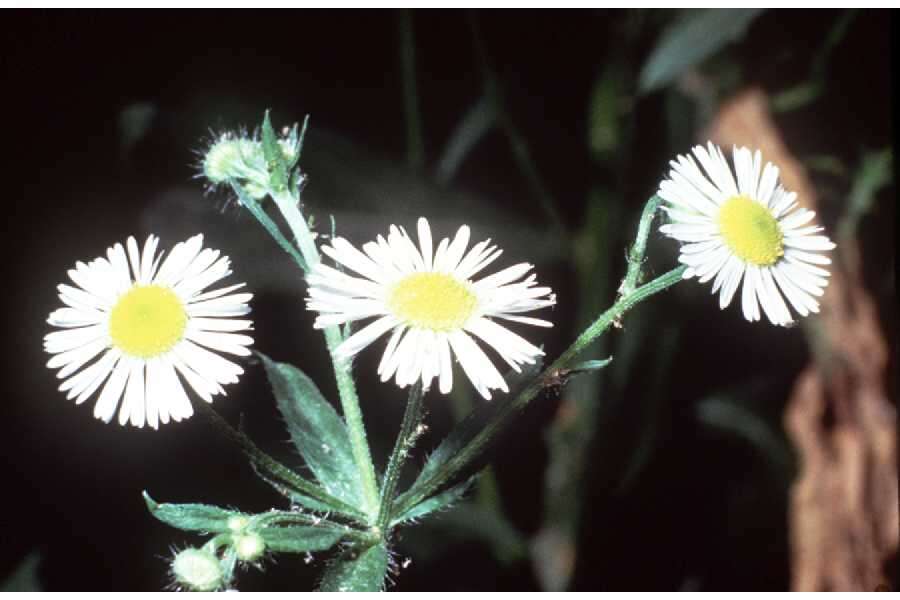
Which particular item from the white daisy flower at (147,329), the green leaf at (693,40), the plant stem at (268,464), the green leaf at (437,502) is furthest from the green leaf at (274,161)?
the green leaf at (693,40)

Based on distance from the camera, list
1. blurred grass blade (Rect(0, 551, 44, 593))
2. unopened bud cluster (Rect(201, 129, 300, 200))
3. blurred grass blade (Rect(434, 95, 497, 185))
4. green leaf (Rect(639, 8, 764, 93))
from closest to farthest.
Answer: unopened bud cluster (Rect(201, 129, 300, 200))
blurred grass blade (Rect(0, 551, 44, 593))
green leaf (Rect(639, 8, 764, 93))
blurred grass blade (Rect(434, 95, 497, 185))

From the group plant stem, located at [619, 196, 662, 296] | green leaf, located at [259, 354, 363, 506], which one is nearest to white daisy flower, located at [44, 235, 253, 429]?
green leaf, located at [259, 354, 363, 506]

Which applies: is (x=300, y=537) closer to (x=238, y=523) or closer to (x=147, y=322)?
(x=238, y=523)

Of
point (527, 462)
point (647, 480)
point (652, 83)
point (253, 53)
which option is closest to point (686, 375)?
point (647, 480)

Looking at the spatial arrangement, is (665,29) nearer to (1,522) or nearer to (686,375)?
(686,375)

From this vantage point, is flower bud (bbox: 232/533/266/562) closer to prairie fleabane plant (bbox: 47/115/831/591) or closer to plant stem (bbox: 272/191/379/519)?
prairie fleabane plant (bbox: 47/115/831/591)

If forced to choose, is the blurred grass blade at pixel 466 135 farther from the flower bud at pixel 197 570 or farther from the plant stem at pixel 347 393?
the flower bud at pixel 197 570

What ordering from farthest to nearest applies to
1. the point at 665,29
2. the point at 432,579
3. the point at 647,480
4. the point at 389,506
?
1. the point at 647,480
2. the point at 665,29
3. the point at 432,579
4. the point at 389,506
